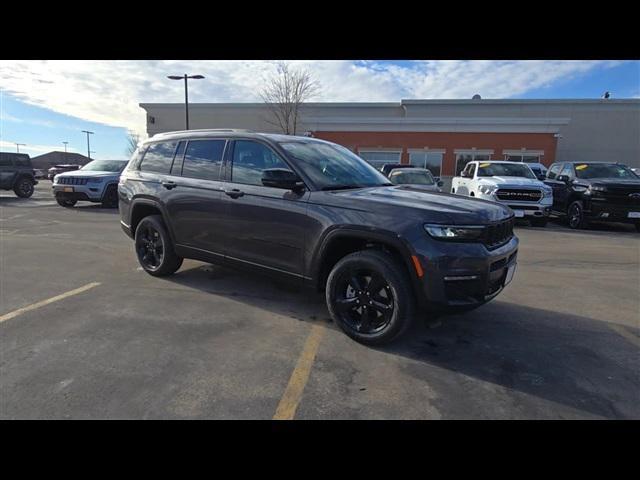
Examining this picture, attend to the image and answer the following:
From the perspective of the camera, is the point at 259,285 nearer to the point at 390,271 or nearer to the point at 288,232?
the point at 288,232

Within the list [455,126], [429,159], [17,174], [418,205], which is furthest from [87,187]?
[455,126]

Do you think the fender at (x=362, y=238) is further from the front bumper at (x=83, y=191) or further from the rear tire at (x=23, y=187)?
the rear tire at (x=23, y=187)

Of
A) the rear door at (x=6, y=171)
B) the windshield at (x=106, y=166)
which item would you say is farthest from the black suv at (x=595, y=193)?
the rear door at (x=6, y=171)

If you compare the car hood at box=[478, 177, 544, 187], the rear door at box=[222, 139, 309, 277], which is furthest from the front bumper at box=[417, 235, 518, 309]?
the car hood at box=[478, 177, 544, 187]

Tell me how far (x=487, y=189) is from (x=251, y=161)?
900 cm

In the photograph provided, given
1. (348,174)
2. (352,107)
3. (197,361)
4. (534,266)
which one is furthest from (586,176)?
(352,107)

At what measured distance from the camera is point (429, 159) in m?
27.6

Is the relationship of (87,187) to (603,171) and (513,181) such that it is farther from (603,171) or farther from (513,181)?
(603,171)

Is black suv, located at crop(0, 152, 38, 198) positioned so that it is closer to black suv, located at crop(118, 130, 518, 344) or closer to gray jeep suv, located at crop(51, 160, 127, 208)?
gray jeep suv, located at crop(51, 160, 127, 208)

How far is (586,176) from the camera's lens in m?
11.8

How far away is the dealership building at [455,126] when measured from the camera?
27.1 metres

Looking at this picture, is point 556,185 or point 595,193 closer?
point 595,193

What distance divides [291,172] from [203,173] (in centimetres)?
148

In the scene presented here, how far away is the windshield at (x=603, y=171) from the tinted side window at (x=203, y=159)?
11.6 m
